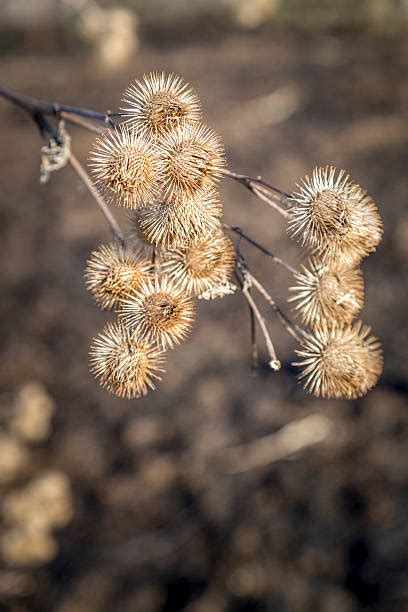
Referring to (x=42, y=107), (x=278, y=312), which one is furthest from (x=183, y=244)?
(x=42, y=107)

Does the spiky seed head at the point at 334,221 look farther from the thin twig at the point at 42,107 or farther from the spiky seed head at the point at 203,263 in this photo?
the thin twig at the point at 42,107

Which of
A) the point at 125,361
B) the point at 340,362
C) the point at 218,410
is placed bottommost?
the point at 340,362

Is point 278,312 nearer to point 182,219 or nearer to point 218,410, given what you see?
point 182,219

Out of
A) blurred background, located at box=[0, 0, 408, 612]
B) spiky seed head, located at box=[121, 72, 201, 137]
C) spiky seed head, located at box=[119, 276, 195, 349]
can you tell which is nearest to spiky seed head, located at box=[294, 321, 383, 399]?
spiky seed head, located at box=[119, 276, 195, 349]

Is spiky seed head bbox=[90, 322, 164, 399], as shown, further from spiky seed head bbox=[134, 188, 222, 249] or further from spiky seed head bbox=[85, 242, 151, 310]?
spiky seed head bbox=[134, 188, 222, 249]

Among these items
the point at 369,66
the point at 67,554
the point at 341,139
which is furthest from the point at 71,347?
the point at 369,66
